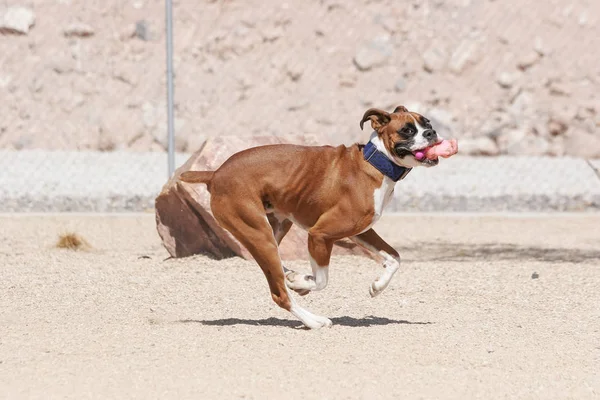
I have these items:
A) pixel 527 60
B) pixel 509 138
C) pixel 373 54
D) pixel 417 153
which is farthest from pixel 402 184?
pixel 417 153

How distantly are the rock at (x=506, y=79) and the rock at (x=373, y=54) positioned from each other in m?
1.63

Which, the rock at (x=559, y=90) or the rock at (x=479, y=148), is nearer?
the rock at (x=479, y=148)

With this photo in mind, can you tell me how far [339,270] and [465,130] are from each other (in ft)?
28.6

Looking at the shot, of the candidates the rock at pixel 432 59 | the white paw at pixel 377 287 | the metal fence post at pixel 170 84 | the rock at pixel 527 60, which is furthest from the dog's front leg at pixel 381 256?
the rock at pixel 527 60

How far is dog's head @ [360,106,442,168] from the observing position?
625 cm

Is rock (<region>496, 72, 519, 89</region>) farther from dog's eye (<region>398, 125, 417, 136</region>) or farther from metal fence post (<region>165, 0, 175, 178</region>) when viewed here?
dog's eye (<region>398, 125, 417, 136</region>)

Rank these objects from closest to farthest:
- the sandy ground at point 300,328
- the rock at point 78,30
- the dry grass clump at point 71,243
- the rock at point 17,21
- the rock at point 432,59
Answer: the sandy ground at point 300,328 < the dry grass clump at point 71,243 < the rock at point 17,21 < the rock at point 432,59 < the rock at point 78,30

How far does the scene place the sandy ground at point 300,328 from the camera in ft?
17.7

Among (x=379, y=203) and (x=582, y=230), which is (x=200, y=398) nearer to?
(x=379, y=203)

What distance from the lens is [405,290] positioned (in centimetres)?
792

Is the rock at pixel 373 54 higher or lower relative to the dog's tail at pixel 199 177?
lower

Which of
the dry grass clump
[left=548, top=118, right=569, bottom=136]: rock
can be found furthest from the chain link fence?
the dry grass clump

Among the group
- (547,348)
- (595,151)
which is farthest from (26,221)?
(595,151)

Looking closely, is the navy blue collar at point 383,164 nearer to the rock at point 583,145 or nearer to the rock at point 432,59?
the rock at point 583,145
